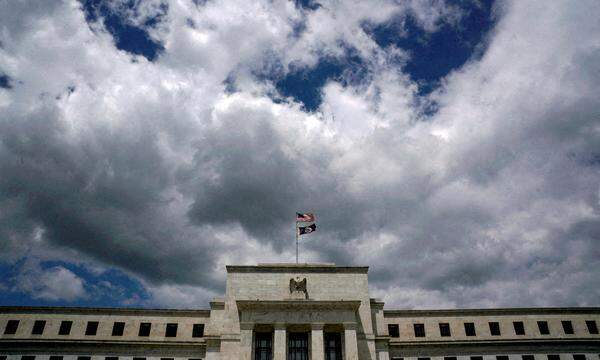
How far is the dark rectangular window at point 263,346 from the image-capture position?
149ft

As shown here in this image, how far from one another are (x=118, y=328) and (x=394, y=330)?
114 feet

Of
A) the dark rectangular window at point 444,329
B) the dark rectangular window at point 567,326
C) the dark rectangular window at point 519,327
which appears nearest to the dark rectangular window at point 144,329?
the dark rectangular window at point 444,329

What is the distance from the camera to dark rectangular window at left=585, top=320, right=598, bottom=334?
5322 cm

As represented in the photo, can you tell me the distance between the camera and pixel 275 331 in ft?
147

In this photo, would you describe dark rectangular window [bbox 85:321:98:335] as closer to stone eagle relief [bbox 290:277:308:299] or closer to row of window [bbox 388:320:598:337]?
stone eagle relief [bbox 290:277:308:299]

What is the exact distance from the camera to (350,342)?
44594 millimetres

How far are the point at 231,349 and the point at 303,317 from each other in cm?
882

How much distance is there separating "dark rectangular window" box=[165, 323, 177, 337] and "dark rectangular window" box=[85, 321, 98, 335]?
8550 millimetres

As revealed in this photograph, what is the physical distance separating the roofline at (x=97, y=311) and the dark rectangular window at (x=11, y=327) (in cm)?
118

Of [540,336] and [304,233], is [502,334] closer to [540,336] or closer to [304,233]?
[540,336]

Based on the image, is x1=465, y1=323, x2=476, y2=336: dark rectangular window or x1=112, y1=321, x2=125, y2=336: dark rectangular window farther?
x1=465, y1=323, x2=476, y2=336: dark rectangular window

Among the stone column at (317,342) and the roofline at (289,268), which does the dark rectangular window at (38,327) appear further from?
the stone column at (317,342)

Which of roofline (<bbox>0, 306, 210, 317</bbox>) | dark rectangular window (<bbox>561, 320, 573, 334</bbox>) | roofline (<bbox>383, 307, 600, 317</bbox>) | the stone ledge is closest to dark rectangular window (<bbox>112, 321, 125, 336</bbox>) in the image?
roofline (<bbox>0, 306, 210, 317</bbox>)

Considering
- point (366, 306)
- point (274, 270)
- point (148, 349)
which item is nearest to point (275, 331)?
point (274, 270)
